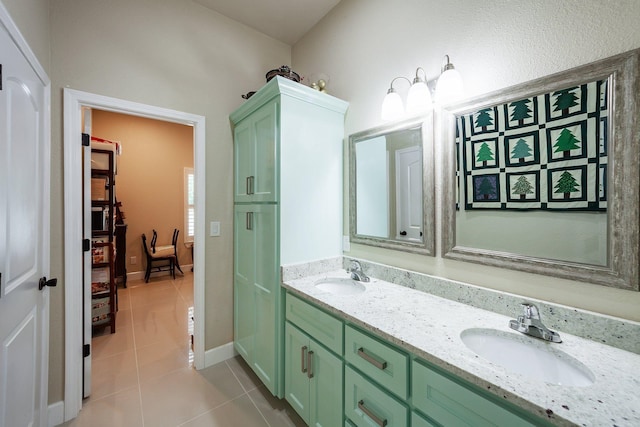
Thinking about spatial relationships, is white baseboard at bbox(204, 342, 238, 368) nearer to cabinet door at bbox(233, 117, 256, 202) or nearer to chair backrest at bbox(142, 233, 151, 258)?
cabinet door at bbox(233, 117, 256, 202)

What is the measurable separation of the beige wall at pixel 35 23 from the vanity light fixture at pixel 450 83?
1.97 m

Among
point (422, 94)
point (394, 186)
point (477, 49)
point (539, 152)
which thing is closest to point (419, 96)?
point (422, 94)

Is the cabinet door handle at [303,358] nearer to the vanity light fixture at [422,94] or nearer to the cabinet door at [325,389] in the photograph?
the cabinet door at [325,389]

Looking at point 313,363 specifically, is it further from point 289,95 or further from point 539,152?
point 289,95

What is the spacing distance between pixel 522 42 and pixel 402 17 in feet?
2.59

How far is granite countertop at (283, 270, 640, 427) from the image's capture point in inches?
25.0

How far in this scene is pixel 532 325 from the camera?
1009mm

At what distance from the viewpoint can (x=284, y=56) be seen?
2.70m

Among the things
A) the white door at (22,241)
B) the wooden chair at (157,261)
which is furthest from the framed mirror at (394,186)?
the wooden chair at (157,261)

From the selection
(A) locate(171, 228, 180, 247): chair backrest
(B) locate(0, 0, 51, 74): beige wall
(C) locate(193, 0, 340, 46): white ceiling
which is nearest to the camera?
(B) locate(0, 0, 51, 74): beige wall

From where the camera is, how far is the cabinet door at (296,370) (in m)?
1.48

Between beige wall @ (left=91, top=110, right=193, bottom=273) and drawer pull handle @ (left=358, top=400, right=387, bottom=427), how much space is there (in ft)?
16.5

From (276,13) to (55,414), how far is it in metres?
3.42

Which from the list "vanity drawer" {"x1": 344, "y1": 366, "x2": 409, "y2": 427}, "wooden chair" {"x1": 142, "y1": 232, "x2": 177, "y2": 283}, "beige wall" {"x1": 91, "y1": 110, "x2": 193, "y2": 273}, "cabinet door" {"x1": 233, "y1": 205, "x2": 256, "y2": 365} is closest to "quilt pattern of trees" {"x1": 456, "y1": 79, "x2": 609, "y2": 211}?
"vanity drawer" {"x1": 344, "y1": 366, "x2": 409, "y2": 427}
